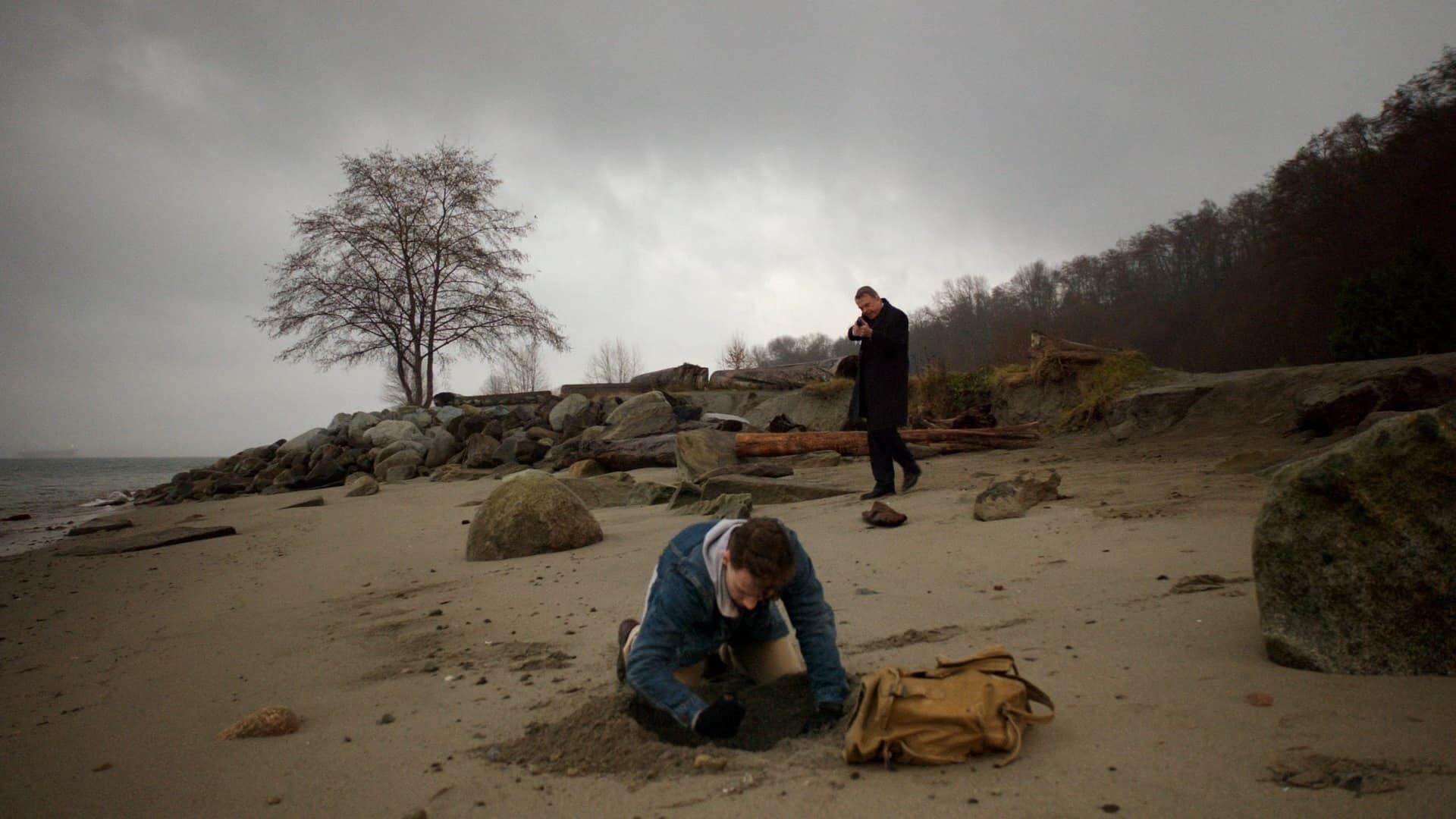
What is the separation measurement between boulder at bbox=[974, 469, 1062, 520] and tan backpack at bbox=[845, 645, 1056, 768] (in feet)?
11.4

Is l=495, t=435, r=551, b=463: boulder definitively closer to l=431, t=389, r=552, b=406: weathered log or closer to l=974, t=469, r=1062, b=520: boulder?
l=431, t=389, r=552, b=406: weathered log

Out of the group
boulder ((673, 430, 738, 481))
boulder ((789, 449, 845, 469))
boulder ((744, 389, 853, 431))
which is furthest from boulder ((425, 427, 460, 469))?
boulder ((789, 449, 845, 469))

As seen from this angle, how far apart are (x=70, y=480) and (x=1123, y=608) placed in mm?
39212

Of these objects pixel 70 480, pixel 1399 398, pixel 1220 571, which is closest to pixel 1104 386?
pixel 1399 398

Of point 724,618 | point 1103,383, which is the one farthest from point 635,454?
point 724,618

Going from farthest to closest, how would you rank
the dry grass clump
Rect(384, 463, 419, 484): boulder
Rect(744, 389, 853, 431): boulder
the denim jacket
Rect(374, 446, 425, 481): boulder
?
1. Rect(374, 446, 425, 481): boulder
2. Rect(744, 389, 853, 431): boulder
3. Rect(384, 463, 419, 484): boulder
4. the dry grass clump
5. the denim jacket

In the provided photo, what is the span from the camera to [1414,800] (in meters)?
1.75

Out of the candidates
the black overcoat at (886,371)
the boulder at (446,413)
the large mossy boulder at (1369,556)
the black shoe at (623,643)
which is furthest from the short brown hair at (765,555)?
the boulder at (446,413)

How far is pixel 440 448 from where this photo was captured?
17.7 m

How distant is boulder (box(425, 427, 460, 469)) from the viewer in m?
17.6

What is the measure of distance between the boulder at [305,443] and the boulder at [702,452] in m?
12.7

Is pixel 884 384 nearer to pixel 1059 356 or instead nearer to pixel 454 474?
pixel 1059 356

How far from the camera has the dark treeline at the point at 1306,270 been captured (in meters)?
13.7

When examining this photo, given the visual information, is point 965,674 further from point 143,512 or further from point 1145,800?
point 143,512
